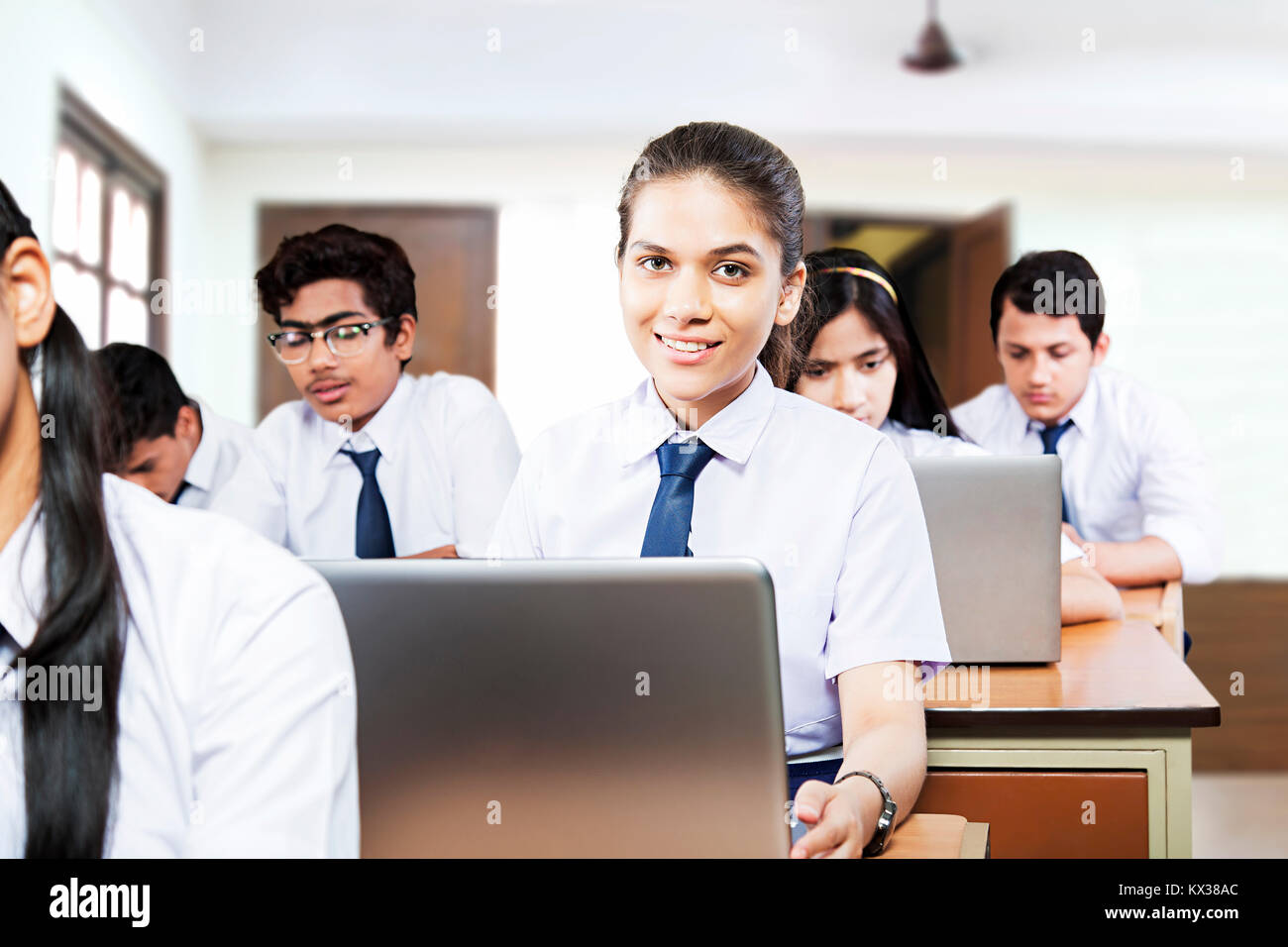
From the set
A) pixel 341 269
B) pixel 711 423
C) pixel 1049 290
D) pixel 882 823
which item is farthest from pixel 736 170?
pixel 1049 290

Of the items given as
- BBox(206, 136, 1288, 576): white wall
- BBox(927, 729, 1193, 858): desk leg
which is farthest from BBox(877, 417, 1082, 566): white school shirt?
BBox(206, 136, 1288, 576): white wall

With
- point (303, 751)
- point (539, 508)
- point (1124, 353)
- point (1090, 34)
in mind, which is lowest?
point (303, 751)

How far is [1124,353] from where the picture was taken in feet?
12.1

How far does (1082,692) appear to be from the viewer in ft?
4.24

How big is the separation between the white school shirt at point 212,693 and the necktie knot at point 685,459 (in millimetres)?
575

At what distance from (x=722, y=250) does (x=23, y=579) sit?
0.73 meters

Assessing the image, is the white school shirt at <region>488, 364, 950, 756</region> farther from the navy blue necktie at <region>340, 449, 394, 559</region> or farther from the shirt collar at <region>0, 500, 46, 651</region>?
the navy blue necktie at <region>340, 449, 394, 559</region>

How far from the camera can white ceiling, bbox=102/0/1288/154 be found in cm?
268

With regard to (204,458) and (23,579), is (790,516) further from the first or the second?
(204,458)

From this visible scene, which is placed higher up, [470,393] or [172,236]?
[172,236]

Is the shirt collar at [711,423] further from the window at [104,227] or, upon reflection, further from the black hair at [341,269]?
the window at [104,227]
